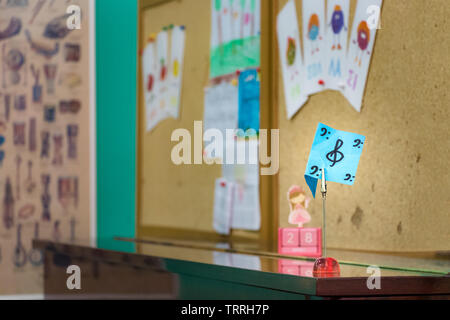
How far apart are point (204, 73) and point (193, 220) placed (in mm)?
628

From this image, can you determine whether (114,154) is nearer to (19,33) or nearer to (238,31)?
(19,33)

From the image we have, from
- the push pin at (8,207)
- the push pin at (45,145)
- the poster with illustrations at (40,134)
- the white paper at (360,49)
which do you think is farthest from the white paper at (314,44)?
the push pin at (8,207)

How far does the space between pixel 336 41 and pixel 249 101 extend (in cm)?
49

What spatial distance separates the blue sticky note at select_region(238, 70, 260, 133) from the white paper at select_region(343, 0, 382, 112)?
0.47 m

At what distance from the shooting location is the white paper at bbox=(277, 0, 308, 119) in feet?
8.84

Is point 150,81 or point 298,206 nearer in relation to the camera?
point 298,206

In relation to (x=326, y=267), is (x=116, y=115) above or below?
above

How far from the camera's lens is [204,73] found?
3.16m

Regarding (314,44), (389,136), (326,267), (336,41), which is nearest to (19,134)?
(314,44)

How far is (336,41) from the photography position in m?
2.53

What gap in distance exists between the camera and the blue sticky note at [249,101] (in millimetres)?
2859
